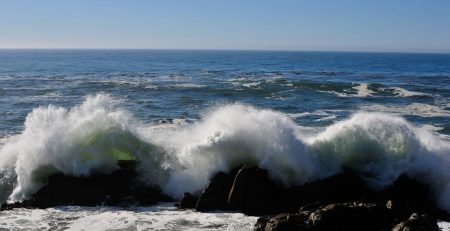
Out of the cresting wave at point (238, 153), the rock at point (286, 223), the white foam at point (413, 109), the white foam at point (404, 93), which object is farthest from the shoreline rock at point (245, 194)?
the white foam at point (404, 93)

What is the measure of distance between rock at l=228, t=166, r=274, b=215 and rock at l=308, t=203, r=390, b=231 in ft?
7.57

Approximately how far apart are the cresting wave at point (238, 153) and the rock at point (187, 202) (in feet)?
2.90

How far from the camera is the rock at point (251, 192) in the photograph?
12547mm

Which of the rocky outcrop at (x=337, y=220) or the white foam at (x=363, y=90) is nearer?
the rocky outcrop at (x=337, y=220)

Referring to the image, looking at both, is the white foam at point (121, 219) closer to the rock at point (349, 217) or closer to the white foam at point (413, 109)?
the rock at point (349, 217)

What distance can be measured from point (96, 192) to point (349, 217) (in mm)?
Answer: 6831

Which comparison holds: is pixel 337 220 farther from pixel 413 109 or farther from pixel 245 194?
pixel 413 109

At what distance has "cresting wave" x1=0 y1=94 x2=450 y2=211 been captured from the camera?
14.2 m

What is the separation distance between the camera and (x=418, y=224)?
9.55m

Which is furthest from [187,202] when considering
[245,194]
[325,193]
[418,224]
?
[418,224]

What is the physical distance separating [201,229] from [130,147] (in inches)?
221

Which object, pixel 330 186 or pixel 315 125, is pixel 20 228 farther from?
pixel 315 125

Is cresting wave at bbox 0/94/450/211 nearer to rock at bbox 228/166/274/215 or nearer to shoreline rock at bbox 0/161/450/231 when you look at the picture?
shoreline rock at bbox 0/161/450/231

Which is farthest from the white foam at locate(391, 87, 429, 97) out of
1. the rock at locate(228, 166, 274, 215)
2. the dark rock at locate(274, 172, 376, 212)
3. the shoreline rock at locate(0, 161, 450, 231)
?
the rock at locate(228, 166, 274, 215)
